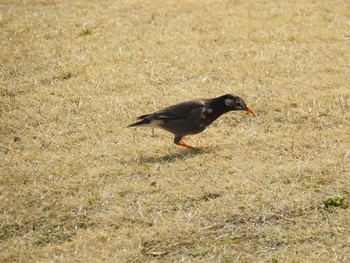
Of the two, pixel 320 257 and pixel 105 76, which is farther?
pixel 105 76

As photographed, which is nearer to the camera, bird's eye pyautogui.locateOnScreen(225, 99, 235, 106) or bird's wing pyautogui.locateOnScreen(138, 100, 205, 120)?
bird's wing pyautogui.locateOnScreen(138, 100, 205, 120)

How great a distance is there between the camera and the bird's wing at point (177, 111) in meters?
7.95

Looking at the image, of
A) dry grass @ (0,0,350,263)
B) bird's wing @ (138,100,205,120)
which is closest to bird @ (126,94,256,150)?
bird's wing @ (138,100,205,120)

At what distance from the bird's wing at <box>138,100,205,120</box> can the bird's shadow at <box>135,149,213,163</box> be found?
41 cm

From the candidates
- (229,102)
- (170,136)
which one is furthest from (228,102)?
(170,136)

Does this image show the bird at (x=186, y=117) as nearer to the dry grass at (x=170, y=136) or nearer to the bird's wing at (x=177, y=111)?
the bird's wing at (x=177, y=111)

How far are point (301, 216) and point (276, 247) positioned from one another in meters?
0.61

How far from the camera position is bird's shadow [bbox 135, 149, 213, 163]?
774cm

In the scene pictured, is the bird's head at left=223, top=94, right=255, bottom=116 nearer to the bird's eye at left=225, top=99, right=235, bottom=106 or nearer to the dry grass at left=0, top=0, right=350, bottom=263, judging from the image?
the bird's eye at left=225, top=99, right=235, bottom=106

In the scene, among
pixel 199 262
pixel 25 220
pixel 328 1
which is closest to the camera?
pixel 199 262

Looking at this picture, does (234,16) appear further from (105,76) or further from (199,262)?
(199,262)

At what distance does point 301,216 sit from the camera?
645cm

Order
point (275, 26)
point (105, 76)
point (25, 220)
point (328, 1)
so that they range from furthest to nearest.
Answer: point (328, 1) → point (275, 26) → point (105, 76) → point (25, 220)

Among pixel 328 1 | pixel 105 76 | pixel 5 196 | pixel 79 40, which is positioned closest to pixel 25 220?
pixel 5 196
